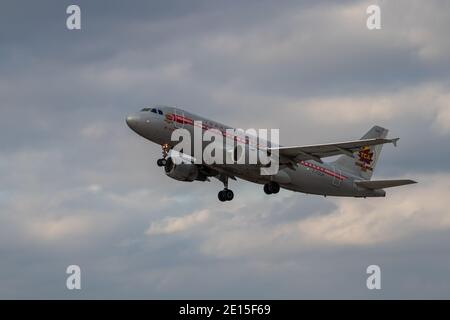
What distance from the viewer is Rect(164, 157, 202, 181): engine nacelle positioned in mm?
76812

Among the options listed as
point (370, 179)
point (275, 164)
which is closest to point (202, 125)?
point (275, 164)

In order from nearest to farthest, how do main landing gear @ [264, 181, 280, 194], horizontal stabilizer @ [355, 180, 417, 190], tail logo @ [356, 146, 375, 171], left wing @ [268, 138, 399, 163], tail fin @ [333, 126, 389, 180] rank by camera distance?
left wing @ [268, 138, 399, 163]
main landing gear @ [264, 181, 280, 194]
horizontal stabilizer @ [355, 180, 417, 190]
tail fin @ [333, 126, 389, 180]
tail logo @ [356, 146, 375, 171]

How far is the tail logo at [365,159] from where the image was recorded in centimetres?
8371

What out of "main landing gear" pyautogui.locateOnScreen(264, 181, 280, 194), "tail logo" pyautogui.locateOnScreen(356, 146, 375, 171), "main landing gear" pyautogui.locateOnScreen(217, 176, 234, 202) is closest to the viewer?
"main landing gear" pyautogui.locateOnScreen(264, 181, 280, 194)

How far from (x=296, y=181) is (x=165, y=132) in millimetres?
13479

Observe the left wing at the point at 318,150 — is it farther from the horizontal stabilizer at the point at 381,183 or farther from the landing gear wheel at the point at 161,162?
the landing gear wheel at the point at 161,162

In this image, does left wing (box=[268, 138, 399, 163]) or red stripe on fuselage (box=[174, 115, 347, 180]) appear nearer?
left wing (box=[268, 138, 399, 163])

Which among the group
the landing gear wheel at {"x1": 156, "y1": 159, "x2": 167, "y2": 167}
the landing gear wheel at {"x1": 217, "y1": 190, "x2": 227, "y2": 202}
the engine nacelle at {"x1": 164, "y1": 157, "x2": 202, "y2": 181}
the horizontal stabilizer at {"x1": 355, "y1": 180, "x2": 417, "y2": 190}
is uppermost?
the engine nacelle at {"x1": 164, "y1": 157, "x2": 202, "y2": 181}

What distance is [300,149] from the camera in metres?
70.3

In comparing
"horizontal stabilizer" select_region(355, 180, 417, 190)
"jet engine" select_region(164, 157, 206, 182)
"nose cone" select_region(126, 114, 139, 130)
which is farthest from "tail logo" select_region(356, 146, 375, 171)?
"nose cone" select_region(126, 114, 139, 130)

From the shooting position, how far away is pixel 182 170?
76.9 m

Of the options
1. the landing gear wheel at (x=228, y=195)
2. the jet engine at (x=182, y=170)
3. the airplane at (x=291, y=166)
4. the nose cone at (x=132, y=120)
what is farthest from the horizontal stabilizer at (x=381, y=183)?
the nose cone at (x=132, y=120)

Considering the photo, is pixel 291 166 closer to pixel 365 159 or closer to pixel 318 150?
pixel 318 150

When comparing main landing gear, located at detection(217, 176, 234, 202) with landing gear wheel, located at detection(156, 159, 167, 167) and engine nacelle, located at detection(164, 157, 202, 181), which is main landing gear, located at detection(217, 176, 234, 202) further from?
landing gear wheel, located at detection(156, 159, 167, 167)
